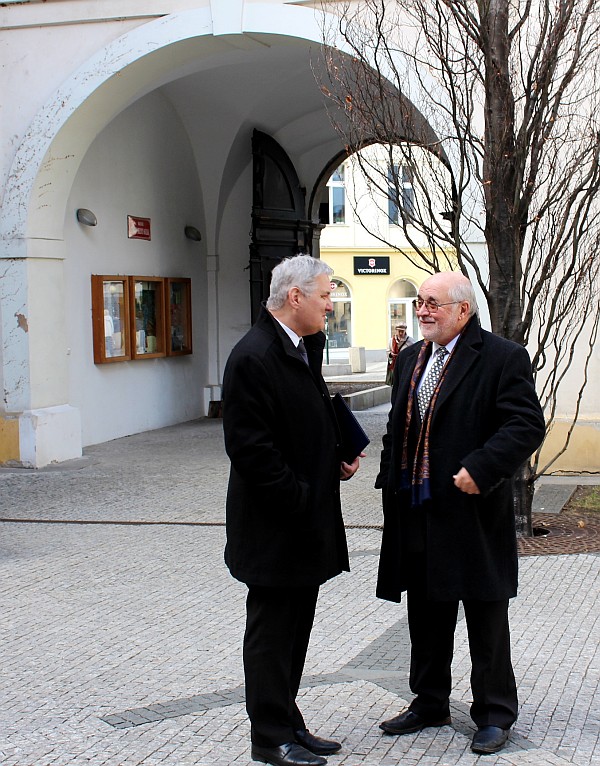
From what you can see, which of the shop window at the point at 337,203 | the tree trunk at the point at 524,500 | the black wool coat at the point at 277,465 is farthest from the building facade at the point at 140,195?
the shop window at the point at 337,203

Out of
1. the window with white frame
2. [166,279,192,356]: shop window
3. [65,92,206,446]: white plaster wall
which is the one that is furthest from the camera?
[166,279,192,356]: shop window

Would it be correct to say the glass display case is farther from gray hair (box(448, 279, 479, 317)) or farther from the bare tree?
gray hair (box(448, 279, 479, 317))

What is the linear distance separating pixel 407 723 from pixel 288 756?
559 mm

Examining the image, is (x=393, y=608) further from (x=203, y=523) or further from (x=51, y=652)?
(x=203, y=523)

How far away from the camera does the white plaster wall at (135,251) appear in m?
13.5

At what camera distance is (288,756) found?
3.93 meters

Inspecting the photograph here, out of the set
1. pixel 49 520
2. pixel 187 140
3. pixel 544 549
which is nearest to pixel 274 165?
pixel 187 140

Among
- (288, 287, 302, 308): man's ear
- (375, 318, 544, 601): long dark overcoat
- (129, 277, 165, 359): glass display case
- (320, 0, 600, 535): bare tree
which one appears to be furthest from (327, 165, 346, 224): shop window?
(288, 287, 302, 308): man's ear

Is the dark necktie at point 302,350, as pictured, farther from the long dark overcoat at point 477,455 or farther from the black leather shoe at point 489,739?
the black leather shoe at point 489,739

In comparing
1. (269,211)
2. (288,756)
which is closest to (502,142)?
(288,756)

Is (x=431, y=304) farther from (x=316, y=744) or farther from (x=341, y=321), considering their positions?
(x=341, y=321)

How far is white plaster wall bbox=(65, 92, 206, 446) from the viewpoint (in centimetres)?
1355

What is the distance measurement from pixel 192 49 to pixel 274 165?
4756mm

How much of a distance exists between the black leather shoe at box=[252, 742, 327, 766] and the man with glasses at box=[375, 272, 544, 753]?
1.39 feet
